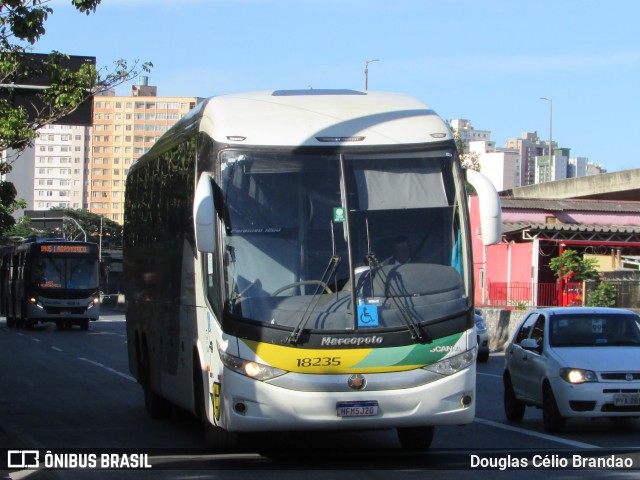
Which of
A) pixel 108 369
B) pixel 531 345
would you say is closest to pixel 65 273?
pixel 108 369

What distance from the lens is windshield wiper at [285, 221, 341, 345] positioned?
393 inches

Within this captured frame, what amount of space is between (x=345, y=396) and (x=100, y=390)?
10.3 m

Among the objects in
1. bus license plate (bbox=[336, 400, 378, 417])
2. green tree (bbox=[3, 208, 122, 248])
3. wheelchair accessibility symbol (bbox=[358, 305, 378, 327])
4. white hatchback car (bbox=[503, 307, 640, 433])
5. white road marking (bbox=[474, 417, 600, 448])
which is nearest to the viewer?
bus license plate (bbox=[336, 400, 378, 417])

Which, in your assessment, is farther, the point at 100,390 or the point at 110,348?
the point at 110,348

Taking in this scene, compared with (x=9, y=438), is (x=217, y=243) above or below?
above

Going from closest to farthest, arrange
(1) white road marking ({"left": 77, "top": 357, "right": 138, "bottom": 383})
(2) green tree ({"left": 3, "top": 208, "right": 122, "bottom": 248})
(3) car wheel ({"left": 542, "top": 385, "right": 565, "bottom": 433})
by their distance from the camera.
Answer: (3) car wheel ({"left": 542, "top": 385, "right": 565, "bottom": 433}), (1) white road marking ({"left": 77, "top": 357, "right": 138, "bottom": 383}), (2) green tree ({"left": 3, "top": 208, "right": 122, "bottom": 248})

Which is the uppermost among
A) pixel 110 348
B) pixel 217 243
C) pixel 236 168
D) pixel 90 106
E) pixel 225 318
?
pixel 90 106

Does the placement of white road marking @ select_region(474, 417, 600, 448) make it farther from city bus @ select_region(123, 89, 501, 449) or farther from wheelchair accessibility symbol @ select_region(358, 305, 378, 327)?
wheelchair accessibility symbol @ select_region(358, 305, 378, 327)

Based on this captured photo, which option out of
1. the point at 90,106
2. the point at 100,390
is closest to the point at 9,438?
the point at 100,390

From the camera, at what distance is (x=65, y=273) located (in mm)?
46938

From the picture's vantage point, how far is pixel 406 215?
1059cm

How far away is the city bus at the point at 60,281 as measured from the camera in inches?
1827

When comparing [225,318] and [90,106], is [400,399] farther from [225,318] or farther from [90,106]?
[90,106]

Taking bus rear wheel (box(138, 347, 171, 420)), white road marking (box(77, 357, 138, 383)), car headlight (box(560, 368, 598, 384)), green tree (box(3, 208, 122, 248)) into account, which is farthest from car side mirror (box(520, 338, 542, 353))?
green tree (box(3, 208, 122, 248))
